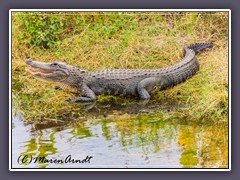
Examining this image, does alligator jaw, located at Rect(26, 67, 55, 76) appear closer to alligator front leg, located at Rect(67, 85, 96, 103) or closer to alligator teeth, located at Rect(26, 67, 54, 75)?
alligator teeth, located at Rect(26, 67, 54, 75)

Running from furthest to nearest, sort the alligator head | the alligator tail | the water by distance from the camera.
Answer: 1. the alligator tail
2. the alligator head
3. the water

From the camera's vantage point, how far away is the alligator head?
9.91 meters

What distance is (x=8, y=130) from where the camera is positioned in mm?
8602

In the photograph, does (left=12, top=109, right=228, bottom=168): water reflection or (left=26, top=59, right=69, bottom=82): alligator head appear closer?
(left=12, top=109, right=228, bottom=168): water reflection

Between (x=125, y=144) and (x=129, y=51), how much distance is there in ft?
6.09

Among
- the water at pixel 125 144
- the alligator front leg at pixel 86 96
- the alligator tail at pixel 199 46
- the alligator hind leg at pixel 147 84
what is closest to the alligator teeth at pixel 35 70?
the alligator front leg at pixel 86 96

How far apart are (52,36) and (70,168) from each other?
2.26 meters

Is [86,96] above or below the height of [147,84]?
below

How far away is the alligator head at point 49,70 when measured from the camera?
32.5 feet

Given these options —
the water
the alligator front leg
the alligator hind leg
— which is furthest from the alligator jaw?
the alligator hind leg

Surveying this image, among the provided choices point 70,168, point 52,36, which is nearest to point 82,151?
point 70,168

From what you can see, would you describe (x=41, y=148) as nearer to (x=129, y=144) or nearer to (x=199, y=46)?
(x=129, y=144)

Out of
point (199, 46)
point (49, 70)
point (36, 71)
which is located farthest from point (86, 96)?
point (199, 46)

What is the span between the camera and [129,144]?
8.62 metres
